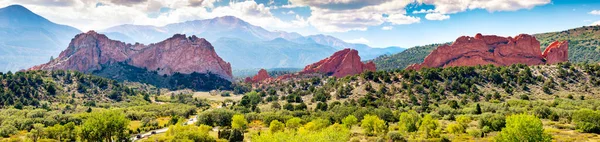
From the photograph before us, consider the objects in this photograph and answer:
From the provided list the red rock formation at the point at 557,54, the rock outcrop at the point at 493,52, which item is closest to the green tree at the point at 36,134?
the rock outcrop at the point at 493,52

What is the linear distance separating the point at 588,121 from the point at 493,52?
421ft

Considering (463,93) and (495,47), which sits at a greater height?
(495,47)

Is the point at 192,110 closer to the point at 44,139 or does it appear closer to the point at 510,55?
the point at 44,139

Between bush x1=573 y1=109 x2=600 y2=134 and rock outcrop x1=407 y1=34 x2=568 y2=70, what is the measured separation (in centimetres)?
11088

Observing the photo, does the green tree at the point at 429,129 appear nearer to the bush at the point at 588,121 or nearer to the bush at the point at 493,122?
the bush at the point at 493,122

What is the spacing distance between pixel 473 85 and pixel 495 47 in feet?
282

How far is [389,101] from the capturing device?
10612 cm

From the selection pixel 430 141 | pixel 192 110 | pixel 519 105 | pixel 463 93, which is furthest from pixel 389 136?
pixel 192 110

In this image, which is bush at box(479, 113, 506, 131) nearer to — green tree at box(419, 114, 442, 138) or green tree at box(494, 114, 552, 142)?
green tree at box(419, 114, 442, 138)

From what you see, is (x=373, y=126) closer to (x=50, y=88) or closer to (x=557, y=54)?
(x=50, y=88)

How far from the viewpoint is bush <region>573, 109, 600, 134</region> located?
63.6m

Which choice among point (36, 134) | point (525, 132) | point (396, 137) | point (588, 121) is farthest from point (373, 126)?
point (36, 134)

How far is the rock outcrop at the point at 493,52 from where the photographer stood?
578 ft

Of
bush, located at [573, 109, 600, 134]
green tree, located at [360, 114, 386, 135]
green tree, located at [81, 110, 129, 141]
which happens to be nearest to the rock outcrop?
bush, located at [573, 109, 600, 134]
